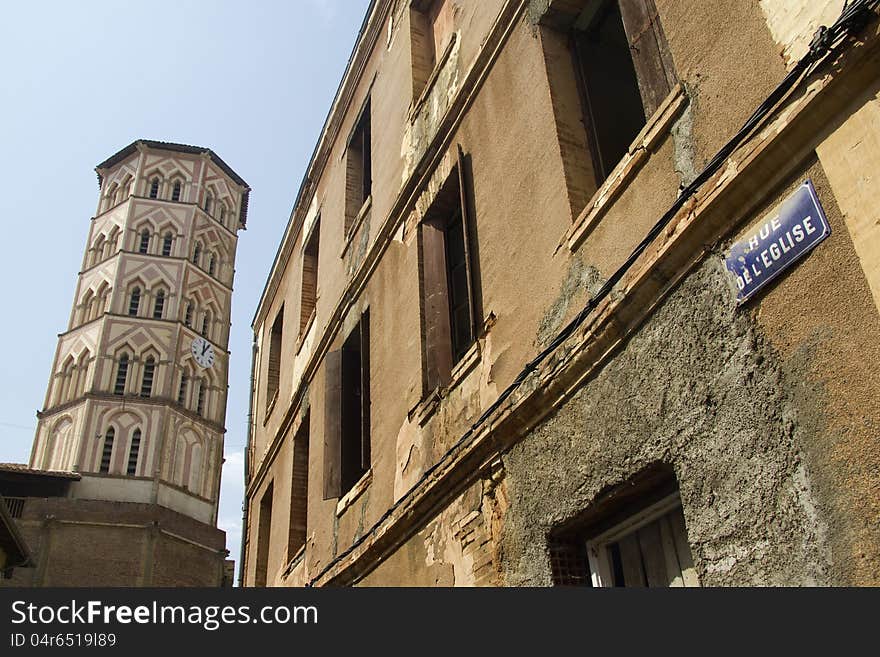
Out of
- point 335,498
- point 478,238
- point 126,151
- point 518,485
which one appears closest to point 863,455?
point 518,485

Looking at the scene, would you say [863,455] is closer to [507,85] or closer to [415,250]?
[507,85]

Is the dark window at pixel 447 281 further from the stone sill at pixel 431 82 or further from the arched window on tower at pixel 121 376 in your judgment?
the arched window on tower at pixel 121 376

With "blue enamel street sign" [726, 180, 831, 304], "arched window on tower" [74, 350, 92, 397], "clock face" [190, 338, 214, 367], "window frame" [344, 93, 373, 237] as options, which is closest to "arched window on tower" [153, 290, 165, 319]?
"clock face" [190, 338, 214, 367]

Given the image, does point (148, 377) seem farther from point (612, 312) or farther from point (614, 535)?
point (612, 312)

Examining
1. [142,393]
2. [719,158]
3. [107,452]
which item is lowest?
[719,158]

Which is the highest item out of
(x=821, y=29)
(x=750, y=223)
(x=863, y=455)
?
(x=821, y=29)

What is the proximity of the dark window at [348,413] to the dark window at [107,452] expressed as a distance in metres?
28.3

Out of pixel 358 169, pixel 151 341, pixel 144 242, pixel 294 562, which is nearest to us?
pixel 294 562

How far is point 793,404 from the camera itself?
10.0 feet

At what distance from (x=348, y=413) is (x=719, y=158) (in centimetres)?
551

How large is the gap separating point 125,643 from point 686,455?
234 cm

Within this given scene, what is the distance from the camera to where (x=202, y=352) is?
127 feet

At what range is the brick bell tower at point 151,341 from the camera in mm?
34188

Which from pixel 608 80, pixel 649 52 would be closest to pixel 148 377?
pixel 608 80
